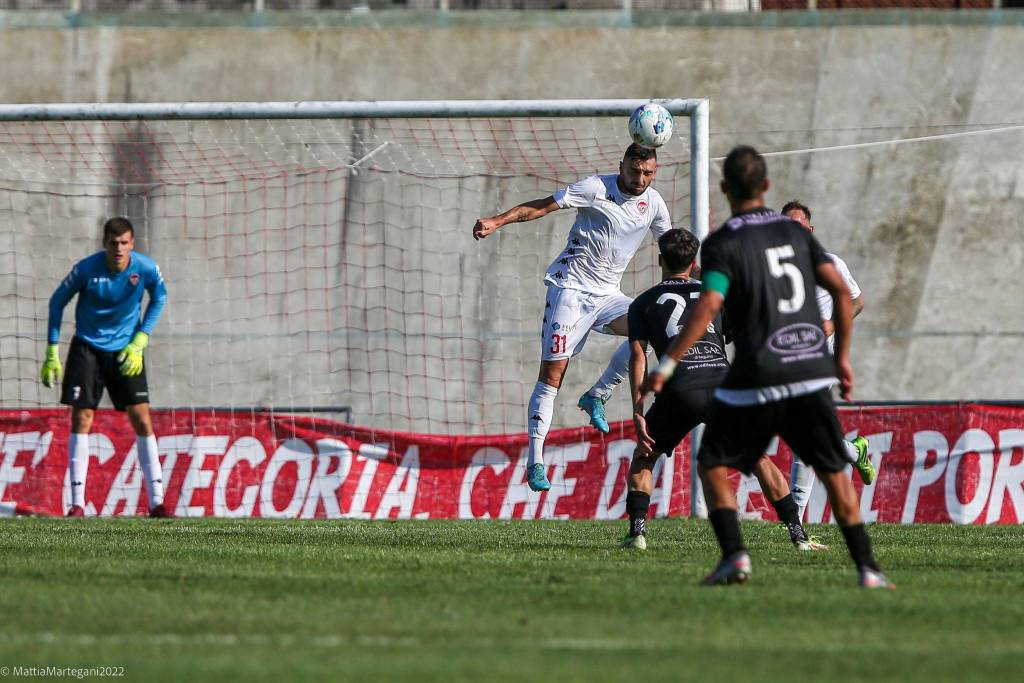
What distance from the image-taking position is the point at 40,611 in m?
5.84

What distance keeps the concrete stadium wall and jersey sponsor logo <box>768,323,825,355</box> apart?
1302cm

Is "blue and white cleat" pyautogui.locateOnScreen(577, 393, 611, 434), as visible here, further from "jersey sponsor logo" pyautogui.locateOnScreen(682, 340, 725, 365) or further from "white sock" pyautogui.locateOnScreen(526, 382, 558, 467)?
"jersey sponsor logo" pyautogui.locateOnScreen(682, 340, 725, 365)

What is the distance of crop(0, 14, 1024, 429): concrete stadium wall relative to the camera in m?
20.0

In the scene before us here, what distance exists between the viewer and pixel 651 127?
10398 millimetres

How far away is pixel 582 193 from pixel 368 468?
4804mm

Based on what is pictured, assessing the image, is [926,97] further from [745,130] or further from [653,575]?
[653,575]

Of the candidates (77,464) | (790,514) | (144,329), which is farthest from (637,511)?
(77,464)

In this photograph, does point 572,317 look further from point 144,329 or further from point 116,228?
point 116,228

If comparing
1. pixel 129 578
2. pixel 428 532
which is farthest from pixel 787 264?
pixel 428 532

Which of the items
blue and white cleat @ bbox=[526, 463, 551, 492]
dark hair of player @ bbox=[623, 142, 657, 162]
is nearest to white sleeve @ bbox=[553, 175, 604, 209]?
dark hair of player @ bbox=[623, 142, 657, 162]

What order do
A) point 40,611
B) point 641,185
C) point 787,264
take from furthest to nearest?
point 641,185 < point 787,264 < point 40,611

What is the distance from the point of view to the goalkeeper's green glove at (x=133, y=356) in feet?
40.8

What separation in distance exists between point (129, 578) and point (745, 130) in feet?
47.8

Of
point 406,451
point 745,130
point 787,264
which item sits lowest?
point 406,451
